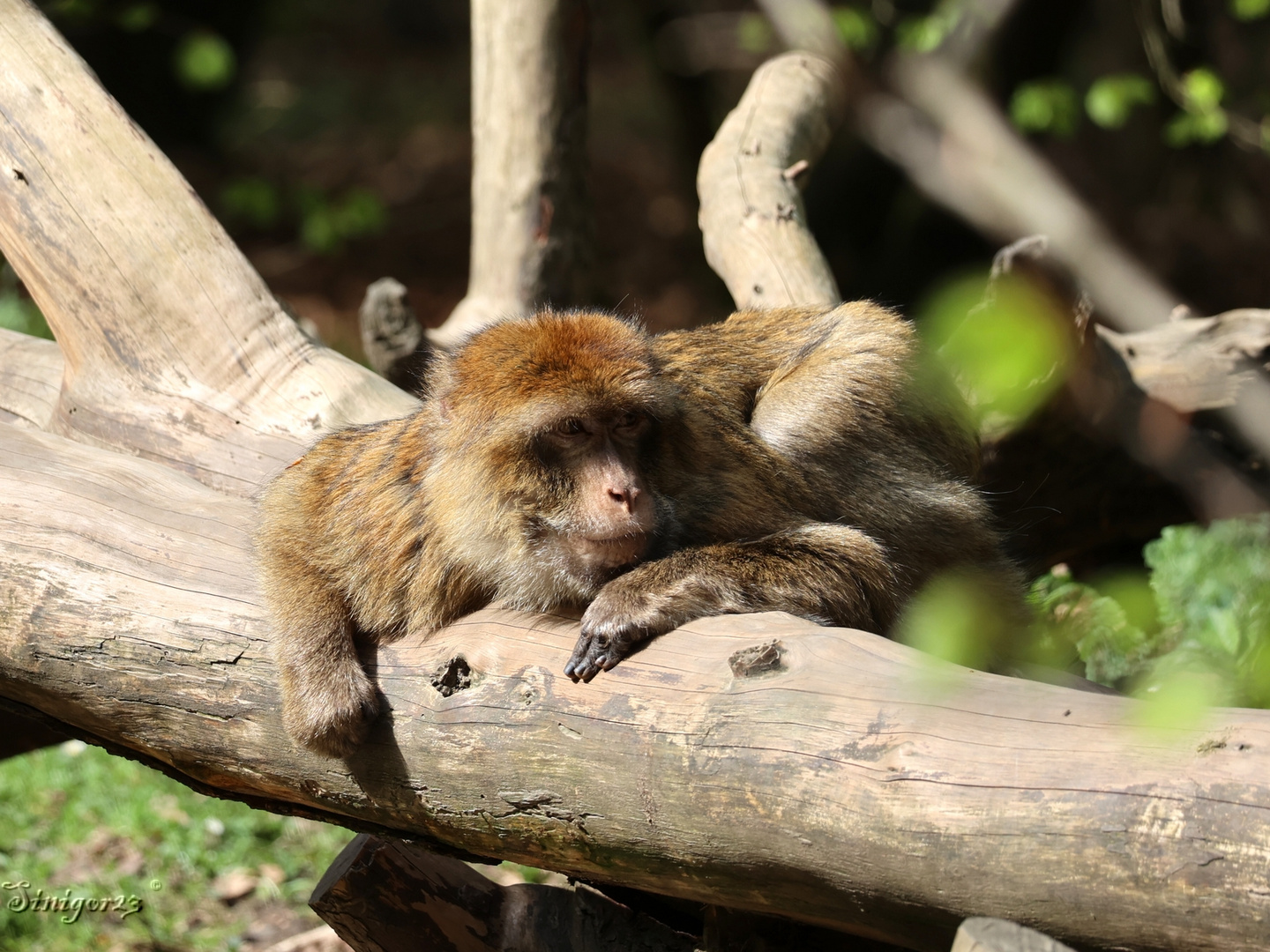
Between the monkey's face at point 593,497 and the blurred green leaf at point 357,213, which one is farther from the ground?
the blurred green leaf at point 357,213

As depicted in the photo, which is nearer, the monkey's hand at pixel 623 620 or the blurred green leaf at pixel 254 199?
the monkey's hand at pixel 623 620

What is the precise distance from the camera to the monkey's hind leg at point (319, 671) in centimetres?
316

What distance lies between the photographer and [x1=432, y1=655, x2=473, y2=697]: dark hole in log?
315cm

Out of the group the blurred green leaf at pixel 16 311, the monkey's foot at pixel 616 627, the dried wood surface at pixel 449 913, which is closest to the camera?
the monkey's foot at pixel 616 627

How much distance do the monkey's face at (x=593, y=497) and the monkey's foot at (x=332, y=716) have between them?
0.62 meters

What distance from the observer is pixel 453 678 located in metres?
3.16

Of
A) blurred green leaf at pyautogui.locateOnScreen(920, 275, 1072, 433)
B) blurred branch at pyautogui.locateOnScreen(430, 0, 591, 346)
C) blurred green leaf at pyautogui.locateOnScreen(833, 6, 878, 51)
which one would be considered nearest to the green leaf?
blurred green leaf at pyautogui.locateOnScreen(833, 6, 878, 51)

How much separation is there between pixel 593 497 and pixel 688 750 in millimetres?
765

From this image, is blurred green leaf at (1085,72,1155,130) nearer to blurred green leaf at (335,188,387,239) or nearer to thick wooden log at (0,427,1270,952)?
thick wooden log at (0,427,1270,952)

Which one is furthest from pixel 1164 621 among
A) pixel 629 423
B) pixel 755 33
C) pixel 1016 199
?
pixel 755 33

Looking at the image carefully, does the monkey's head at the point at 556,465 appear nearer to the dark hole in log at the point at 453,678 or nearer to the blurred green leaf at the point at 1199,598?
the dark hole in log at the point at 453,678

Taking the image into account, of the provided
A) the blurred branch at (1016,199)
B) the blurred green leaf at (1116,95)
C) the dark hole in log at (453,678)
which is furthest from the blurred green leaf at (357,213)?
the blurred branch at (1016,199)

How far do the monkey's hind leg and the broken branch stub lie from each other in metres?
2.50

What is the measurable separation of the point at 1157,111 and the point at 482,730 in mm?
11281
